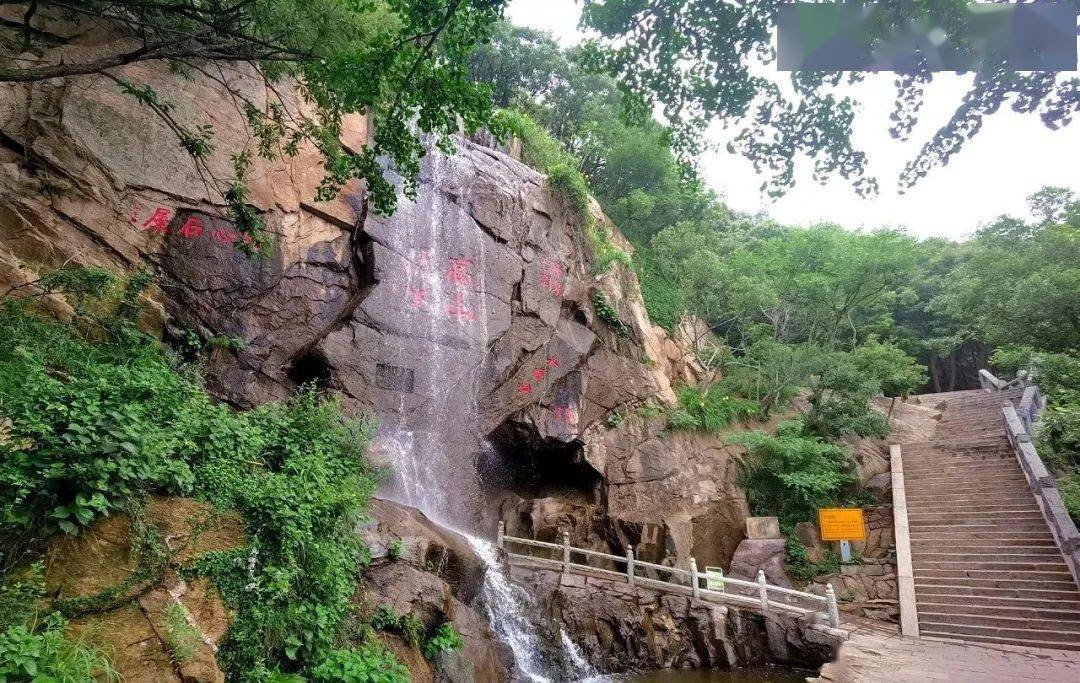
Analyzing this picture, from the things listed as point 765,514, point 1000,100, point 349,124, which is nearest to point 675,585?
point 765,514

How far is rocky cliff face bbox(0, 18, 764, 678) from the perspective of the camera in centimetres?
789

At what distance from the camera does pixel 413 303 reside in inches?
443

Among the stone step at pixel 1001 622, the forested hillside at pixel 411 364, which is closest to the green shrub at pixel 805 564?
the forested hillside at pixel 411 364

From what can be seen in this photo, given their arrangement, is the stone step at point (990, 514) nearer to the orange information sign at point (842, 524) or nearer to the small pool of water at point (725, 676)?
the orange information sign at point (842, 524)

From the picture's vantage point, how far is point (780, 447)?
12.9m

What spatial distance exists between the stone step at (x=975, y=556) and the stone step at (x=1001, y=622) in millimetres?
1596

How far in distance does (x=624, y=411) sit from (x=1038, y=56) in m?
10.9

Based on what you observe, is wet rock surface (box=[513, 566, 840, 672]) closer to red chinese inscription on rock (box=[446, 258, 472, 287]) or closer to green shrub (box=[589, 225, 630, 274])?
red chinese inscription on rock (box=[446, 258, 472, 287])

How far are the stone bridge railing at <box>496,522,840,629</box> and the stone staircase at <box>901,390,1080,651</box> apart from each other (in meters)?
1.89

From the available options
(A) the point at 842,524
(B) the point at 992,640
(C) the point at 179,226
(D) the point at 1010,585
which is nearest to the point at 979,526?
(D) the point at 1010,585

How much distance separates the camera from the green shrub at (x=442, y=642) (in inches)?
244

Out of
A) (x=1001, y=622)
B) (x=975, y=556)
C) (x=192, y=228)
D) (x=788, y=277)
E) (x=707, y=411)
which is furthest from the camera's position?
(x=788, y=277)

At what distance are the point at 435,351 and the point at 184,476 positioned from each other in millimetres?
6339

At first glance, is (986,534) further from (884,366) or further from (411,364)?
(411,364)
